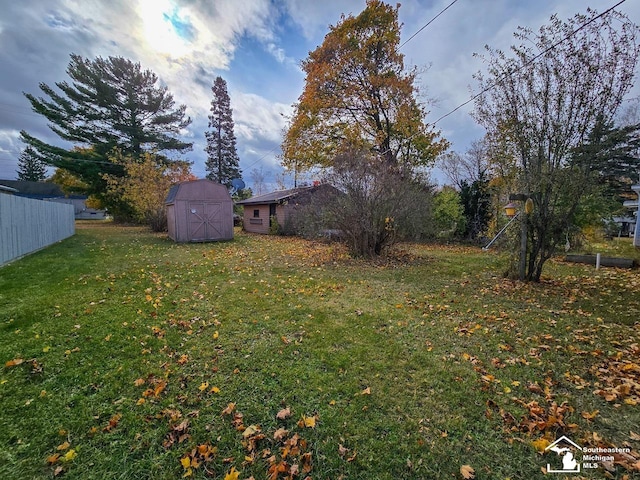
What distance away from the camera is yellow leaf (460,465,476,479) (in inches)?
67.1

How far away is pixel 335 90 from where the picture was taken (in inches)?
526

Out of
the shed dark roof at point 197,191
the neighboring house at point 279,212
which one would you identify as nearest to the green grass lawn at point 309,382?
the shed dark roof at point 197,191

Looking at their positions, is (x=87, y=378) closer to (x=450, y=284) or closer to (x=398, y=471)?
(x=398, y=471)

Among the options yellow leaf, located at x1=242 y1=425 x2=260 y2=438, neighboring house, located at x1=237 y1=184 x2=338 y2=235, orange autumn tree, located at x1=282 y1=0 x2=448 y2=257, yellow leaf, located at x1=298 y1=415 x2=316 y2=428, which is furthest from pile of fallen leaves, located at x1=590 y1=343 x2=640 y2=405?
neighboring house, located at x1=237 y1=184 x2=338 y2=235

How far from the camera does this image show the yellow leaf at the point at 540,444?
6.21 ft

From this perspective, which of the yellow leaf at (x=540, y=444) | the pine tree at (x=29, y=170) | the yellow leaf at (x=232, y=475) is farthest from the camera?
the pine tree at (x=29, y=170)

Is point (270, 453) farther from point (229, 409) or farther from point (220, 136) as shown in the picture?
point (220, 136)

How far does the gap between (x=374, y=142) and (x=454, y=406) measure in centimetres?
1348

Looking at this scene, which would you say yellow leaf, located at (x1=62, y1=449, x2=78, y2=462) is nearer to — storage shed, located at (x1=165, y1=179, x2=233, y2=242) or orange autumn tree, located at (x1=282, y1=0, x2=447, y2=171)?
orange autumn tree, located at (x1=282, y1=0, x2=447, y2=171)

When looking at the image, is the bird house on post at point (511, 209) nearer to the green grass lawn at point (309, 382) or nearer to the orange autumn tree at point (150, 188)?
the green grass lawn at point (309, 382)

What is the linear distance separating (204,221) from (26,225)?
606 cm

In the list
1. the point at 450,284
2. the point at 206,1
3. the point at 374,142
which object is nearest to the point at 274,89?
the point at 374,142

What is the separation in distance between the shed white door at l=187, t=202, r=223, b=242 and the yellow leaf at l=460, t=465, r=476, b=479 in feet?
44.0

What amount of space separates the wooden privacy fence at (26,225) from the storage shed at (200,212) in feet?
13.7
